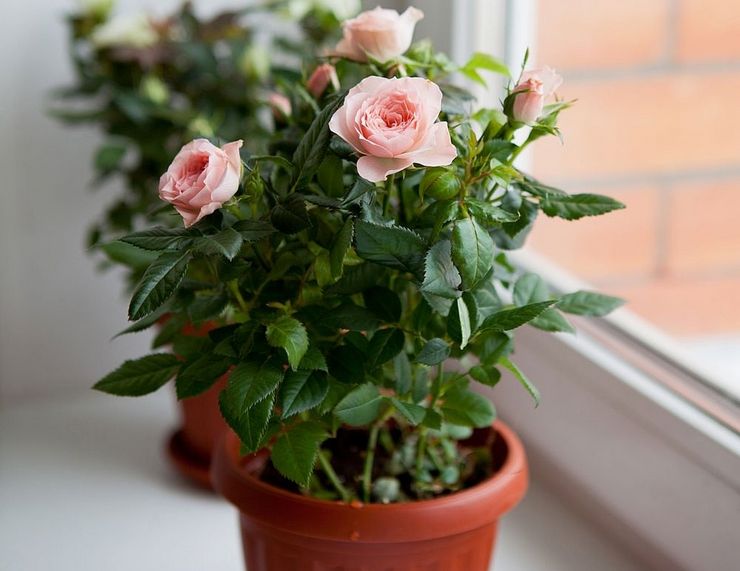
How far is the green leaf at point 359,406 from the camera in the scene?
68cm

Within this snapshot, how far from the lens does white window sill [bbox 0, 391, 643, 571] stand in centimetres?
95

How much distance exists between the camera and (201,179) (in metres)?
0.60

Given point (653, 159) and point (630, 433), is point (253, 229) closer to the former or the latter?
point (630, 433)

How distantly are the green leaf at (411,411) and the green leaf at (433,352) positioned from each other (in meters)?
0.04

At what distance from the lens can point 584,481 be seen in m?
0.99

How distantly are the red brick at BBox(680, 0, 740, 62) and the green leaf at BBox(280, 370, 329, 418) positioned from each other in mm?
568

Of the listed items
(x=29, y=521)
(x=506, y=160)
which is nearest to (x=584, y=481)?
(x=506, y=160)

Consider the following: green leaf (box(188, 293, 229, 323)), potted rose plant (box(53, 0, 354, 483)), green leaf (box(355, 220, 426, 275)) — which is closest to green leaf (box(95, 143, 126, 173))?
potted rose plant (box(53, 0, 354, 483))

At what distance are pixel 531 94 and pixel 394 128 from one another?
98mm

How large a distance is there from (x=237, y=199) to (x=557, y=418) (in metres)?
0.52

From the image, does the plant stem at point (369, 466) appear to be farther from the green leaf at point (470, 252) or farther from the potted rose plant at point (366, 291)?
the green leaf at point (470, 252)

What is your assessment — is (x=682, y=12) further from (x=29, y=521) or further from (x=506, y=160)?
(x=29, y=521)

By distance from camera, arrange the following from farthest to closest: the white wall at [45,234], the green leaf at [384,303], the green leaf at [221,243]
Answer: the white wall at [45,234] → the green leaf at [384,303] → the green leaf at [221,243]

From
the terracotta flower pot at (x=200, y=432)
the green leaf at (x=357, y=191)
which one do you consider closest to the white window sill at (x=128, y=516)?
the terracotta flower pot at (x=200, y=432)
